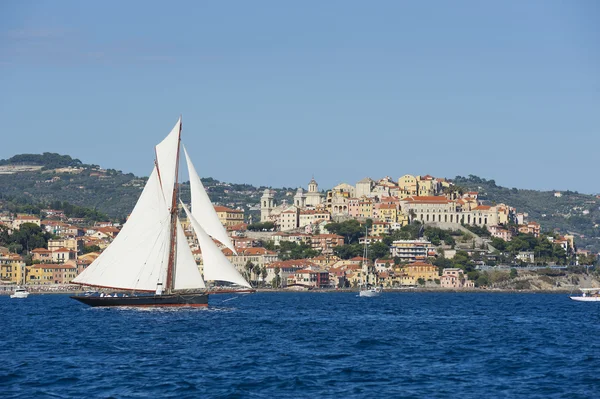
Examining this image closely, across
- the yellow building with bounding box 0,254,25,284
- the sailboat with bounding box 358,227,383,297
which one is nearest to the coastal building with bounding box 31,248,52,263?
the yellow building with bounding box 0,254,25,284

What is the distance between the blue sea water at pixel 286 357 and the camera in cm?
2831

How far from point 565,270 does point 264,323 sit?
106 m

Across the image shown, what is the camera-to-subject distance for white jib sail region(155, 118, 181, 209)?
53.6 meters

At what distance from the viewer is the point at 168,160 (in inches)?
2116

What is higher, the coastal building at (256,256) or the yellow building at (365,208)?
the yellow building at (365,208)

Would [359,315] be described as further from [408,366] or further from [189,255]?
[408,366]

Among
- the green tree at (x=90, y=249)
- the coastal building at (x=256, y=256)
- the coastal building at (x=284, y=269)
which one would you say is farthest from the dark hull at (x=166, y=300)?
the green tree at (x=90, y=249)

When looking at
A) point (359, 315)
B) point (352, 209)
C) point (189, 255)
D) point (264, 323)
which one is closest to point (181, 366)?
point (264, 323)

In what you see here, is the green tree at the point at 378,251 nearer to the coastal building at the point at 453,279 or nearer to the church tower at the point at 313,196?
the coastal building at the point at 453,279

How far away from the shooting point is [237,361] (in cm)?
3366

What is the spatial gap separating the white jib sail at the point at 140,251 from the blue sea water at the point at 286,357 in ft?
5.15

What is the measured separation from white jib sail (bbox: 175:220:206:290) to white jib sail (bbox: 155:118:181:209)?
170 centimetres

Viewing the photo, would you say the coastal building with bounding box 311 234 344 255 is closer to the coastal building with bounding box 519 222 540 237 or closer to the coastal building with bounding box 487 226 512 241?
the coastal building with bounding box 487 226 512 241

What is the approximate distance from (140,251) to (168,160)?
4435mm
